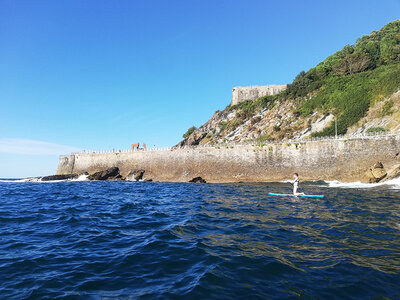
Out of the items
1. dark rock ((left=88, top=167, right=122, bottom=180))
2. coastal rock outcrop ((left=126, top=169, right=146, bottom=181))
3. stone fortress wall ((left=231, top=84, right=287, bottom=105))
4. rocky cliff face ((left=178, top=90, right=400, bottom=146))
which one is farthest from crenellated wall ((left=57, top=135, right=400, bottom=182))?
stone fortress wall ((left=231, top=84, right=287, bottom=105))

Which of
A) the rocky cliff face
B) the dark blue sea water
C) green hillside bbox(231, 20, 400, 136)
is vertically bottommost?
the dark blue sea water

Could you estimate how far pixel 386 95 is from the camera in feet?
125

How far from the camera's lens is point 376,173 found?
88.1ft

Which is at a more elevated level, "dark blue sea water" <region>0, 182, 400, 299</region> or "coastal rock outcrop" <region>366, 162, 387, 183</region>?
"coastal rock outcrop" <region>366, 162, 387, 183</region>

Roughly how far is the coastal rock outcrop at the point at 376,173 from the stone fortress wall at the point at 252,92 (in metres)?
45.6

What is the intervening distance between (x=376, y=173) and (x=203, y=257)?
28638 millimetres

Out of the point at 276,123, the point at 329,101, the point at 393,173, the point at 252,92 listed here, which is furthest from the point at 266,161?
the point at 252,92

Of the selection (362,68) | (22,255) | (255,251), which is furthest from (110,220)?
(362,68)

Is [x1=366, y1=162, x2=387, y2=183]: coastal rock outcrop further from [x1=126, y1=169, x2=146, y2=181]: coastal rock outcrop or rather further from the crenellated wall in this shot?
[x1=126, y1=169, x2=146, y2=181]: coastal rock outcrop

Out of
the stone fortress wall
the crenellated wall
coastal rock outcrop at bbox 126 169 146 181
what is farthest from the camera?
the stone fortress wall

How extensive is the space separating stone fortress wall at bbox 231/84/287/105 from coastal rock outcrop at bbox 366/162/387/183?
150ft

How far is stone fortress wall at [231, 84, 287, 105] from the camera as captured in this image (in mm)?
69562

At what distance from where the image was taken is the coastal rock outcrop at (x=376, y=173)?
26.4 meters

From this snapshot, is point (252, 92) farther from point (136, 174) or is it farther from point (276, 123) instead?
point (136, 174)
